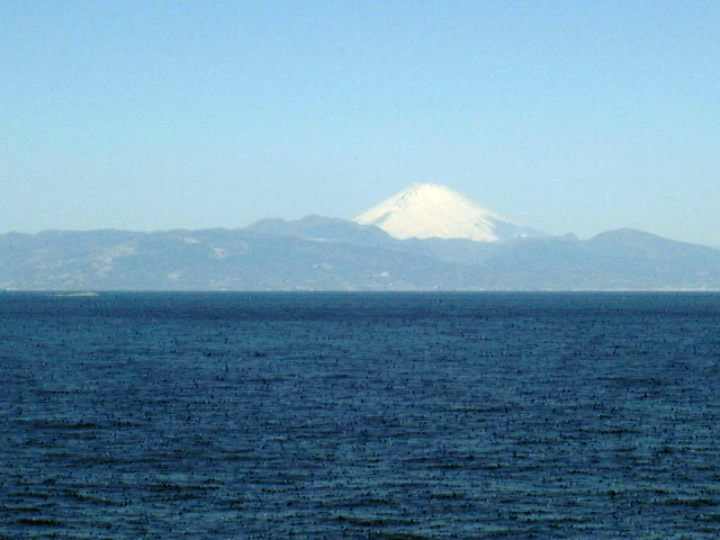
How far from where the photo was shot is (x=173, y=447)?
58.1 m

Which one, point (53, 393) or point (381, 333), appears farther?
point (381, 333)

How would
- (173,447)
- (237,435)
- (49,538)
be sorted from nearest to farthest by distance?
(49,538), (173,447), (237,435)

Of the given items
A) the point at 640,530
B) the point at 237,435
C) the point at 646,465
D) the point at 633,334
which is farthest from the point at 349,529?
the point at 633,334

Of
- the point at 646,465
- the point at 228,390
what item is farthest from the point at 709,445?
the point at 228,390

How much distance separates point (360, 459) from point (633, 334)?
125m

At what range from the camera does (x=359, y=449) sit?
2256 inches

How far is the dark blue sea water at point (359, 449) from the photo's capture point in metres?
42.8

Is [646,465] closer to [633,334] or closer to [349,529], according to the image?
[349,529]

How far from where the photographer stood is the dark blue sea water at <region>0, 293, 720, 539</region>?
42781mm

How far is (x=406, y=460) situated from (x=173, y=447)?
1195cm

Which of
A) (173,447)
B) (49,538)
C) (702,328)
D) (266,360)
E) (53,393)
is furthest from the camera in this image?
(702,328)

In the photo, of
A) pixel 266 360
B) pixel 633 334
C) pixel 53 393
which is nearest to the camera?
pixel 53 393

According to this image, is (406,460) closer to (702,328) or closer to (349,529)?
(349,529)

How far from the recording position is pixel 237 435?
62281mm
